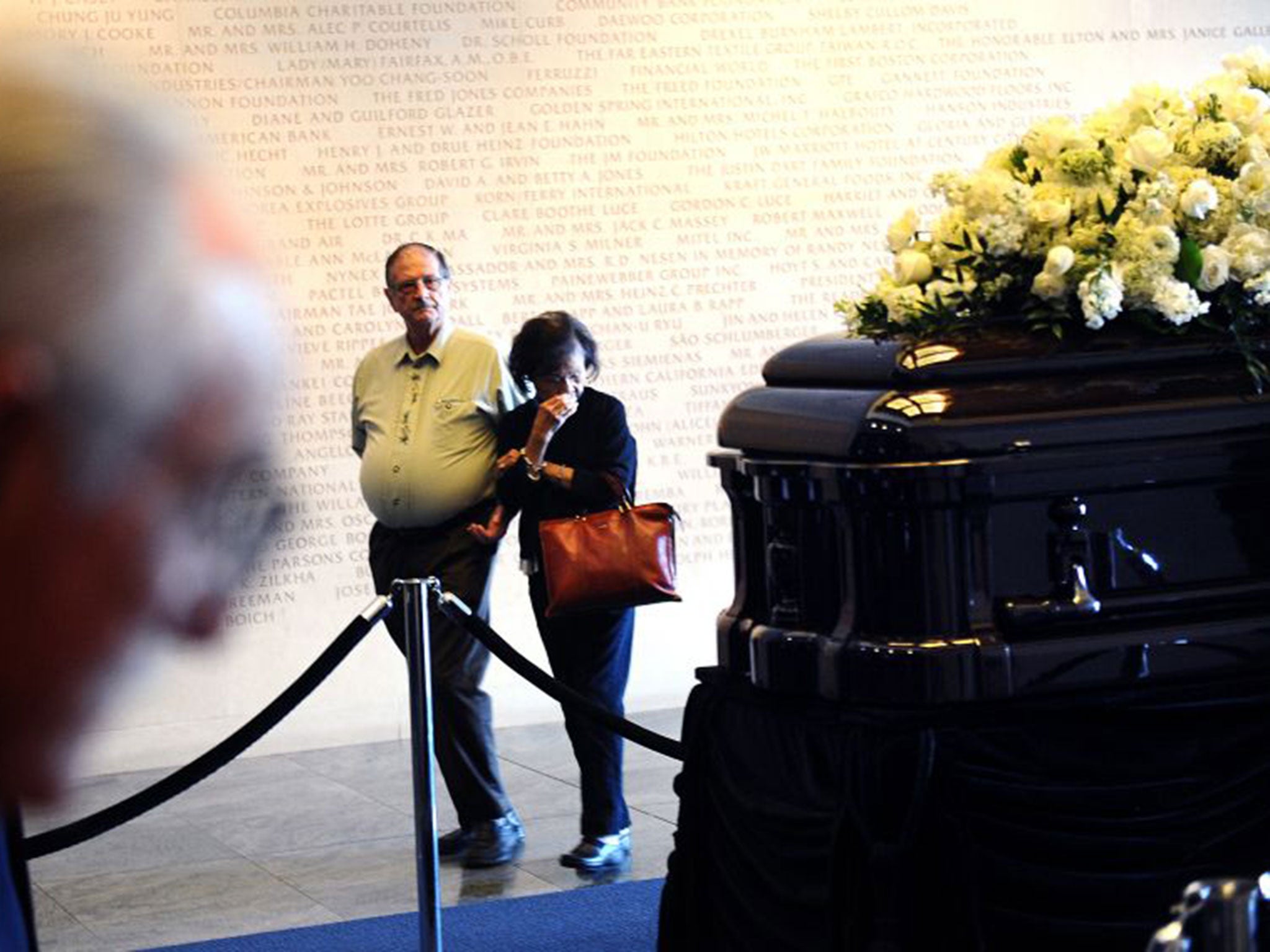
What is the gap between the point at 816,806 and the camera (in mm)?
3656

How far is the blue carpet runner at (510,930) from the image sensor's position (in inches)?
220

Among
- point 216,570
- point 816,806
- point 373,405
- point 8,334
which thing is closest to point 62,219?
point 8,334

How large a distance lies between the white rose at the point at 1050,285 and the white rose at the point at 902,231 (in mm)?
375

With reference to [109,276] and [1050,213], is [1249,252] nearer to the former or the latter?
[1050,213]

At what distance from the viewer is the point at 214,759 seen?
517cm

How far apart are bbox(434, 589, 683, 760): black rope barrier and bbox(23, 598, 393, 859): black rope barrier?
0.67 feet

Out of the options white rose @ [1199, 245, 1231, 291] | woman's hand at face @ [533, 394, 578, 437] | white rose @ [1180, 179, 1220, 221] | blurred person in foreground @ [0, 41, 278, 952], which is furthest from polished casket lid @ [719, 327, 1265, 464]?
blurred person in foreground @ [0, 41, 278, 952]

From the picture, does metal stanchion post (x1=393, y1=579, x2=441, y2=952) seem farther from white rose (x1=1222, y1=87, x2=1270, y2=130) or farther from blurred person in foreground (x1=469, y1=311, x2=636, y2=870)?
white rose (x1=1222, y1=87, x2=1270, y2=130)

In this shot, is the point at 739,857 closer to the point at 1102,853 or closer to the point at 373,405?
the point at 1102,853

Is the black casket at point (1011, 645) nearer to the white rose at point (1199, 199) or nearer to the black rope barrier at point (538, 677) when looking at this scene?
the white rose at point (1199, 199)

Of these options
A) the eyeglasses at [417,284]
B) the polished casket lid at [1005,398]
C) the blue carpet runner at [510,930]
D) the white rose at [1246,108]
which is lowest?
the blue carpet runner at [510,930]

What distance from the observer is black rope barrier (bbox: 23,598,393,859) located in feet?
16.8

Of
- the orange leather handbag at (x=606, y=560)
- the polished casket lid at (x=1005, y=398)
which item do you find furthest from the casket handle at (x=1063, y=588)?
the orange leather handbag at (x=606, y=560)

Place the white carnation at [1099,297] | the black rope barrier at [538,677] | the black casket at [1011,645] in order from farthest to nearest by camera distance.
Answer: the black rope barrier at [538,677] → the white carnation at [1099,297] → the black casket at [1011,645]
